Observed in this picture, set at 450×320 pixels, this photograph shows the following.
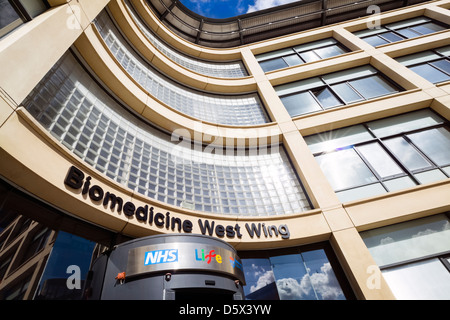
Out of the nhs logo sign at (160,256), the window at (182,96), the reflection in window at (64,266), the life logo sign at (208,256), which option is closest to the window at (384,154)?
the window at (182,96)

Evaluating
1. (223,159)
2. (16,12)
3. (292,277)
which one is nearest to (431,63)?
(223,159)

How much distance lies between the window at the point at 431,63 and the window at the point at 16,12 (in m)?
16.9

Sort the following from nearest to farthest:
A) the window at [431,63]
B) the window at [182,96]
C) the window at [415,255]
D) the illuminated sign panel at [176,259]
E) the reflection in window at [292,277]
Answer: the illuminated sign panel at [176,259]
the window at [415,255]
the reflection in window at [292,277]
the window at [182,96]
the window at [431,63]

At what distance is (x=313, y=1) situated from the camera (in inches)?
709

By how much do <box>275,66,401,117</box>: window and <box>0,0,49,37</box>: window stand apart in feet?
35.3

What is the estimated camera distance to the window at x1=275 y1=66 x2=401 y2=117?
40.0 feet

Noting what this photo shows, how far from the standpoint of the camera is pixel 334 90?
1284 centimetres

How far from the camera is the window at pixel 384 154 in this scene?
8.60m

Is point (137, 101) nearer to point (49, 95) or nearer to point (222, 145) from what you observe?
point (49, 95)

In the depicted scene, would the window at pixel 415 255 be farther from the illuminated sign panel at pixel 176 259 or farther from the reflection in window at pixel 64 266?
the reflection in window at pixel 64 266

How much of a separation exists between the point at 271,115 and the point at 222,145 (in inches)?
137

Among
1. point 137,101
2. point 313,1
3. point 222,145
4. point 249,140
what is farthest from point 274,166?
point 313,1

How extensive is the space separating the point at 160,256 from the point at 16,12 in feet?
19.6

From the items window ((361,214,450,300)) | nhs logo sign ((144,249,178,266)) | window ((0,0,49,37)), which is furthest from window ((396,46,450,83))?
window ((0,0,49,37))
